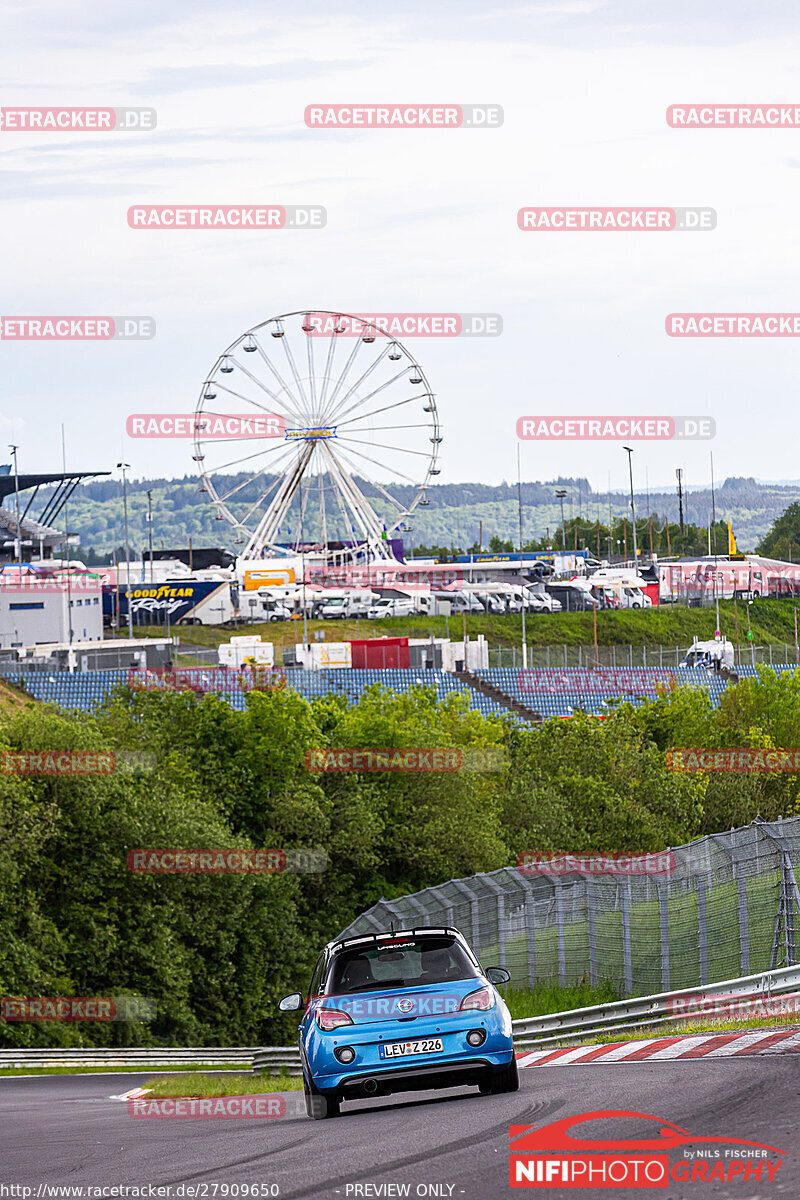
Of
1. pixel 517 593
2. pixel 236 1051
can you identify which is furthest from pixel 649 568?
pixel 236 1051

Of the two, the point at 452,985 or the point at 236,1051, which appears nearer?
the point at 452,985

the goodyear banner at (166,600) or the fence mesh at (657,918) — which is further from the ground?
the goodyear banner at (166,600)

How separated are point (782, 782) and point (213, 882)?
2489 cm

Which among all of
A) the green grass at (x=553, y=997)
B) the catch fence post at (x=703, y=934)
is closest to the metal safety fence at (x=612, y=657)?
the green grass at (x=553, y=997)

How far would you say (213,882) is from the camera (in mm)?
34531

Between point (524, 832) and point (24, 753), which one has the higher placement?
point (24, 753)

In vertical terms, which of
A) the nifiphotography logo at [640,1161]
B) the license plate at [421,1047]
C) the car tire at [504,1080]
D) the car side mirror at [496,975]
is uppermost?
the nifiphotography logo at [640,1161]

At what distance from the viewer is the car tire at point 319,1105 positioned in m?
9.85

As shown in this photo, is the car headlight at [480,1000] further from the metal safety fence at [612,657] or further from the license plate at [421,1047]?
the metal safety fence at [612,657]

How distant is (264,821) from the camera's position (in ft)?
139

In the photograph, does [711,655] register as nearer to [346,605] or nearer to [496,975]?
[346,605]

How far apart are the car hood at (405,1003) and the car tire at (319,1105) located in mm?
569

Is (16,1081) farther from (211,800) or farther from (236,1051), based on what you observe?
(211,800)

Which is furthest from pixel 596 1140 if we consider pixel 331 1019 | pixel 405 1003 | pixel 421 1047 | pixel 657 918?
pixel 657 918
